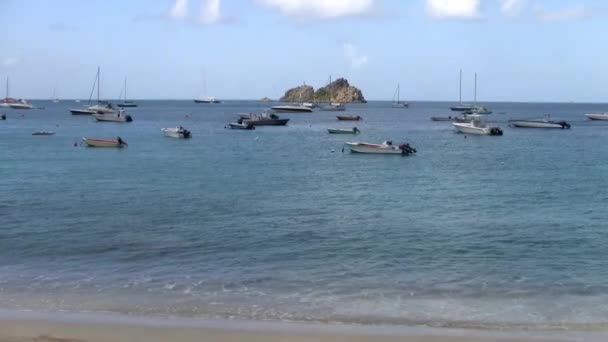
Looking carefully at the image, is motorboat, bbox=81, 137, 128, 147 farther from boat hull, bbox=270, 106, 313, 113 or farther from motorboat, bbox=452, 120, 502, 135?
boat hull, bbox=270, 106, 313, 113

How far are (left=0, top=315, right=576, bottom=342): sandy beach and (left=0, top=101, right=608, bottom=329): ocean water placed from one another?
85cm

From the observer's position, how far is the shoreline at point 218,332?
13.8 m

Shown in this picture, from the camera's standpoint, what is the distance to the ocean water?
16.7m

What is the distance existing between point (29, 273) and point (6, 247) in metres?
3.99

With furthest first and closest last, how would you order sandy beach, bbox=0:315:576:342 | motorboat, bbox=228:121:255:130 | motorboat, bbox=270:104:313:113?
motorboat, bbox=270:104:313:113 < motorboat, bbox=228:121:255:130 < sandy beach, bbox=0:315:576:342

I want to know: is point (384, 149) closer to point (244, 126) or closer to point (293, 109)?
point (244, 126)

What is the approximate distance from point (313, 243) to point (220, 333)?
993cm

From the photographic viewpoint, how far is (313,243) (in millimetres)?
23938

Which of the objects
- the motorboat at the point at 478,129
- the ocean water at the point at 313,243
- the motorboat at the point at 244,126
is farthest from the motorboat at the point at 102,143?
the motorboat at the point at 478,129

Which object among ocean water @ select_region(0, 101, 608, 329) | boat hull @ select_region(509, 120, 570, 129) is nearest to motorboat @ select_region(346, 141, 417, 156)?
ocean water @ select_region(0, 101, 608, 329)

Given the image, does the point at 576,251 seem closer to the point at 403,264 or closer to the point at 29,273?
the point at 403,264

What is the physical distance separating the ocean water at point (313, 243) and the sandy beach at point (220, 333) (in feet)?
2.79

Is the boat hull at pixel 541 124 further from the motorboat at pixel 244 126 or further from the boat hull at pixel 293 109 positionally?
the boat hull at pixel 293 109

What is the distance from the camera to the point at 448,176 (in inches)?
1801
